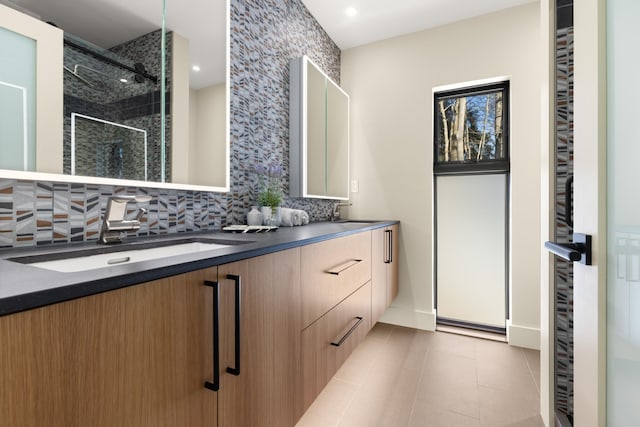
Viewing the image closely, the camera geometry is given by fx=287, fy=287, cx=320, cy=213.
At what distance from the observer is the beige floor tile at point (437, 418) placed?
150 cm

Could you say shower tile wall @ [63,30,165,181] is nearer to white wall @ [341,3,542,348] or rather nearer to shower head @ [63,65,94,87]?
shower head @ [63,65,94,87]

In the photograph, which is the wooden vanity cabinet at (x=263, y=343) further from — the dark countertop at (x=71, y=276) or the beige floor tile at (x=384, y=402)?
the beige floor tile at (x=384, y=402)

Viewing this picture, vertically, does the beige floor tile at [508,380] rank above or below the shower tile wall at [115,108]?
below

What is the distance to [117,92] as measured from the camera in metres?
1.10

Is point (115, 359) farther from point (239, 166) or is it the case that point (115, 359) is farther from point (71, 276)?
point (239, 166)

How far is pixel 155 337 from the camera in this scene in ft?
1.98

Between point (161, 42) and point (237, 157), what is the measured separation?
2.09ft

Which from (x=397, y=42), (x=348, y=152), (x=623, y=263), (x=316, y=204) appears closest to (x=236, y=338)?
(x=623, y=263)

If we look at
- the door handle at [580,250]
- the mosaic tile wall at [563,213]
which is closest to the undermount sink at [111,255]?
Answer: the door handle at [580,250]

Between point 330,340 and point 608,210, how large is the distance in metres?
1.13

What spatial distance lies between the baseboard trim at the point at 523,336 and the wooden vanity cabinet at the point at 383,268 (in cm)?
98

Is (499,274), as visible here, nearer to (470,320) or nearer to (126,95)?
(470,320)

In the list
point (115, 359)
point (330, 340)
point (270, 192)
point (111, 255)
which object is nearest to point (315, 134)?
point (270, 192)

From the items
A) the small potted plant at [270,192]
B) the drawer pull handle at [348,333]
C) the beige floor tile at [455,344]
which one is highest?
the small potted plant at [270,192]
